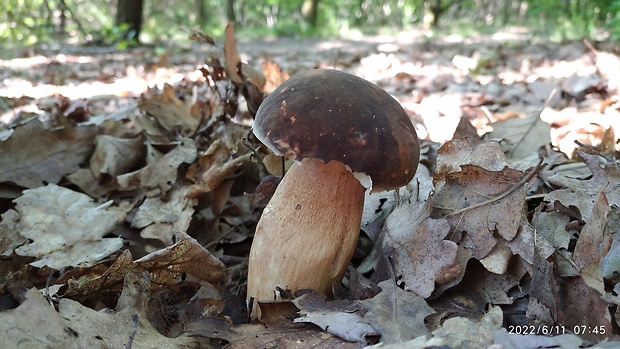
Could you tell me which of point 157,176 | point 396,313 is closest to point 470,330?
point 396,313

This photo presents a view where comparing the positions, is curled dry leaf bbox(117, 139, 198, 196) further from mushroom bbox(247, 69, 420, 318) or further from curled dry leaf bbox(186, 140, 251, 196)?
mushroom bbox(247, 69, 420, 318)

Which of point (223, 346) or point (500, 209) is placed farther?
point (500, 209)

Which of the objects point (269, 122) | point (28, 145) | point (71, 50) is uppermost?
point (269, 122)

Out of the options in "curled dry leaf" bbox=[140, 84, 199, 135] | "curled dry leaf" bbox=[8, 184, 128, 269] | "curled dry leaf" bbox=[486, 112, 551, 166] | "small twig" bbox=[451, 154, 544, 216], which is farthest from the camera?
"curled dry leaf" bbox=[140, 84, 199, 135]

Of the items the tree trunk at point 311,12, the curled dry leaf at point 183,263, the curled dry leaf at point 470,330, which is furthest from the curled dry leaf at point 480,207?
the tree trunk at point 311,12

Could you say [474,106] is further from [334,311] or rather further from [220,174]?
[334,311]

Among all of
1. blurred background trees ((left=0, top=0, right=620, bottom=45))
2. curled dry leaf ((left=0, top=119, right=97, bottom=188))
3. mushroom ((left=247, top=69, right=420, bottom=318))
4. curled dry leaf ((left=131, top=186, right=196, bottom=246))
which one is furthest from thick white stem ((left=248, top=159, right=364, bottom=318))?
blurred background trees ((left=0, top=0, right=620, bottom=45))

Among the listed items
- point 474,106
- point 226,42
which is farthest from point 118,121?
point 474,106
